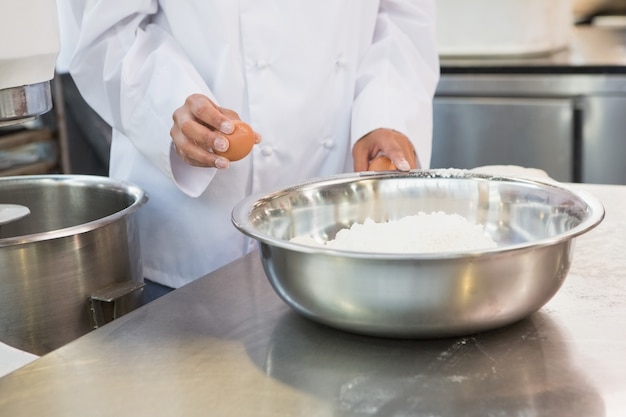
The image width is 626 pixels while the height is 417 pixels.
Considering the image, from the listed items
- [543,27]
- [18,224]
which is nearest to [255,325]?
[18,224]

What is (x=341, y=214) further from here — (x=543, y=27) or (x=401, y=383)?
(x=543, y=27)

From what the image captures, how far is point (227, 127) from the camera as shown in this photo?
45.8 inches

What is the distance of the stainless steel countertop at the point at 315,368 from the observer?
76cm

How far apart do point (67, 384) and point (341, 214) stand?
0.41m

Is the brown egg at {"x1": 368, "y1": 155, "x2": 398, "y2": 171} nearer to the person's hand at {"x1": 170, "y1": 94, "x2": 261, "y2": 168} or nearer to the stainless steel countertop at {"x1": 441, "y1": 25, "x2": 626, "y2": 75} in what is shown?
the person's hand at {"x1": 170, "y1": 94, "x2": 261, "y2": 168}

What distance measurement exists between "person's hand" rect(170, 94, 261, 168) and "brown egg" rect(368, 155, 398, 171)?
238 mm

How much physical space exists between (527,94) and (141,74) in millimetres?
1496

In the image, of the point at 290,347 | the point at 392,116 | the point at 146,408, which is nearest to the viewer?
the point at 146,408

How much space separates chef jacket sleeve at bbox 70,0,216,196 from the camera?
139 cm

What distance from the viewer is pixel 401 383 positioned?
0.79 m

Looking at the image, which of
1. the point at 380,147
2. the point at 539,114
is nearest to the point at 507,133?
the point at 539,114

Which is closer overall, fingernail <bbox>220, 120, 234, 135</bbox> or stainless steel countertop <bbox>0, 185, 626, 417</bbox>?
stainless steel countertop <bbox>0, 185, 626, 417</bbox>

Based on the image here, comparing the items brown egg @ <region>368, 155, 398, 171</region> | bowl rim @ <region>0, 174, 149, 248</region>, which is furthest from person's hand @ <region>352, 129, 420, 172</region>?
bowl rim @ <region>0, 174, 149, 248</region>

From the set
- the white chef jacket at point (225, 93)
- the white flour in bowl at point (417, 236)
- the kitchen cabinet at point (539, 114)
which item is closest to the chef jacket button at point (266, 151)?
the white chef jacket at point (225, 93)
